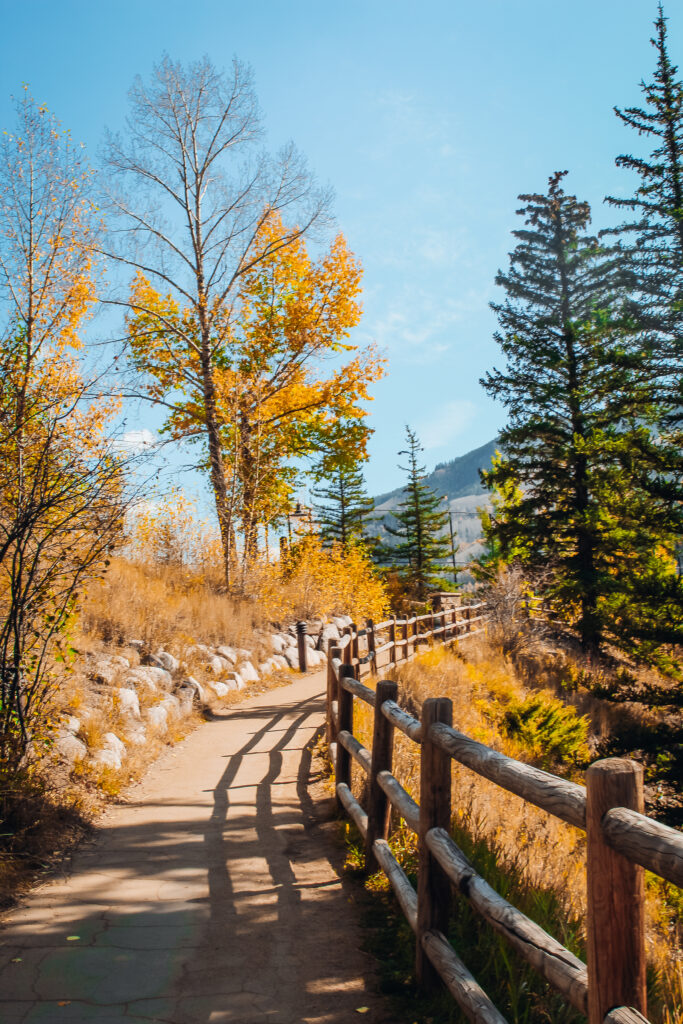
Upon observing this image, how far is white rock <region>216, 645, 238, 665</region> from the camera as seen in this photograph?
11.7m

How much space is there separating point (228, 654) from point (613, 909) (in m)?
10.5

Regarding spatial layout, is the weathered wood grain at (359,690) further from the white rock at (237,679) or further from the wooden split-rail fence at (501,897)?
the white rock at (237,679)

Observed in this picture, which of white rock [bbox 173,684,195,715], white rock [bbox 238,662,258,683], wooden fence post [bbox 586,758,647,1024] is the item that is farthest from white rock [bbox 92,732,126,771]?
wooden fence post [bbox 586,758,647,1024]

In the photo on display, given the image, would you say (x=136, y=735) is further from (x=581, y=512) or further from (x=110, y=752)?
(x=581, y=512)

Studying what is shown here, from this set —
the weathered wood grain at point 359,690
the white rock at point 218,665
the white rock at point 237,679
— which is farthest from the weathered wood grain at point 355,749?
the white rock at point 237,679

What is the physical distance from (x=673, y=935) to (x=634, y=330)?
14243mm

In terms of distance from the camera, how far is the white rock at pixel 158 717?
26.3 ft

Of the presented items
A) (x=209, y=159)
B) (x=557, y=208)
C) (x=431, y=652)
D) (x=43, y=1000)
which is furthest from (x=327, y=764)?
(x=557, y=208)

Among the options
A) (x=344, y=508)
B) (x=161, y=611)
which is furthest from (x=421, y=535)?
(x=161, y=611)

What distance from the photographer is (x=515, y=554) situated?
2255 cm

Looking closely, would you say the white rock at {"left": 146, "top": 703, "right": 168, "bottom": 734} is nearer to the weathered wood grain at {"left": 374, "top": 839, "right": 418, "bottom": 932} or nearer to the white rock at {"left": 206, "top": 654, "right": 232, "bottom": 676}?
the white rock at {"left": 206, "top": 654, "right": 232, "bottom": 676}

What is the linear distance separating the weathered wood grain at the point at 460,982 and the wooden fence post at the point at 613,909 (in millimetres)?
848

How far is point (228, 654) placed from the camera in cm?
1180

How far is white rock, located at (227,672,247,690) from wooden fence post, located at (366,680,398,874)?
23.0 feet
